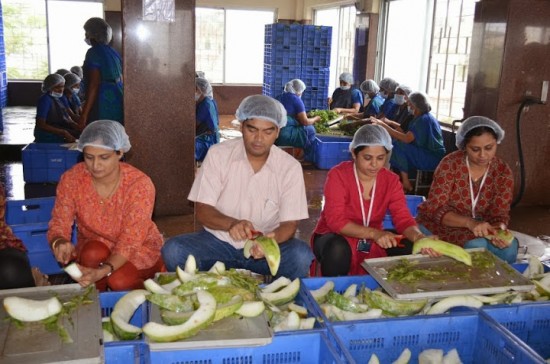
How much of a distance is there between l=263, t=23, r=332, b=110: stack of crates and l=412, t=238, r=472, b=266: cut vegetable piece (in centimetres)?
891

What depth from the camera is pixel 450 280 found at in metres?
2.63

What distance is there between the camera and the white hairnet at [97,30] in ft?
17.9

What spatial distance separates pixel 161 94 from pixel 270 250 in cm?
320

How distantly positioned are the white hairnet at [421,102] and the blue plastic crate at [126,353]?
544 centimetres

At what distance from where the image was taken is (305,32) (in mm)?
11289

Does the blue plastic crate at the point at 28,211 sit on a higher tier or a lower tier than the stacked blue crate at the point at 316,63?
lower

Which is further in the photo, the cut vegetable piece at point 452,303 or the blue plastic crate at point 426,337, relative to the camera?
the cut vegetable piece at point 452,303

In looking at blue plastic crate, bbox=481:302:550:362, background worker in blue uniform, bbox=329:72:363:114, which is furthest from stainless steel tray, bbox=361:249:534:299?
background worker in blue uniform, bbox=329:72:363:114

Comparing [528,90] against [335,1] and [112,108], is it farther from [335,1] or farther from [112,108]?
[335,1]

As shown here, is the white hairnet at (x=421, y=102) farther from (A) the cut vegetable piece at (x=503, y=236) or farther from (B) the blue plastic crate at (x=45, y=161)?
(B) the blue plastic crate at (x=45, y=161)

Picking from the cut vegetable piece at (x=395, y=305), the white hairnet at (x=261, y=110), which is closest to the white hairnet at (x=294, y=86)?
the white hairnet at (x=261, y=110)

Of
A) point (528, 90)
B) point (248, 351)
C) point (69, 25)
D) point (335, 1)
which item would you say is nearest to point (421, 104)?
point (528, 90)

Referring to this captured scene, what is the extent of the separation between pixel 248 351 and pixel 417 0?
8.73m

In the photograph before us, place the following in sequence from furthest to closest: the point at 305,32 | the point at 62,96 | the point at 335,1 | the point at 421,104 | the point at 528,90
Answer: the point at 335,1 < the point at 305,32 < the point at 62,96 < the point at 421,104 < the point at 528,90
